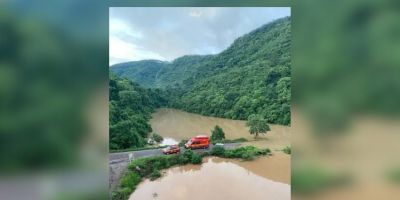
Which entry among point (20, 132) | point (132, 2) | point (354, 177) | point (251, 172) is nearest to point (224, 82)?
point (251, 172)

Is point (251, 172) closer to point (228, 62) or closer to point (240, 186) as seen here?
point (240, 186)

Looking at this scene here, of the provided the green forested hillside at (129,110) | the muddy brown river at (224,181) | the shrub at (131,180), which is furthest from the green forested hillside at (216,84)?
the muddy brown river at (224,181)

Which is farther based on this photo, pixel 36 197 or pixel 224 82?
pixel 224 82

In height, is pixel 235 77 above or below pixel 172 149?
above

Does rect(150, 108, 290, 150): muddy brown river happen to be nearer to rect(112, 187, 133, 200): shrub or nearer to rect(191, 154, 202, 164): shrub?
rect(191, 154, 202, 164): shrub

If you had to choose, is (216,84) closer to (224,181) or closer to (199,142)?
(199,142)

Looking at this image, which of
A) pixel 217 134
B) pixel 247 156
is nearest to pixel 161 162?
pixel 217 134
